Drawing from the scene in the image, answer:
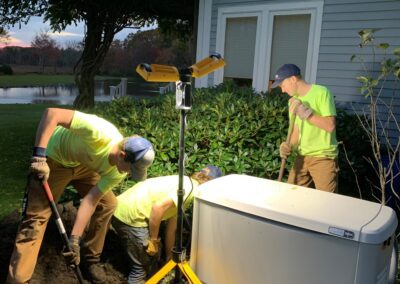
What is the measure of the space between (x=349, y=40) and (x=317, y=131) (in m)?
3.58

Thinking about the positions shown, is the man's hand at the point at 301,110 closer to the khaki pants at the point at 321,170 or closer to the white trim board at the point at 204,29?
the khaki pants at the point at 321,170

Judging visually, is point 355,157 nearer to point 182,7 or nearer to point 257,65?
point 257,65

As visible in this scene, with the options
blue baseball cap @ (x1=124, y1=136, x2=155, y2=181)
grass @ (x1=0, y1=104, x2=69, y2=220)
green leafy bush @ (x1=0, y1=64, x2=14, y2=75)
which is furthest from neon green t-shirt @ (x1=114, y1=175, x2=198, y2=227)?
green leafy bush @ (x1=0, y1=64, x2=14, y2=75)

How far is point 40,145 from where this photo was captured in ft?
7.98

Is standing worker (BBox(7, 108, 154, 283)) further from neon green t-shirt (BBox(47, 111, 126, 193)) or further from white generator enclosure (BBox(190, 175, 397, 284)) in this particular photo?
white generator enclosure (BBox(190, 175, 397, 284))

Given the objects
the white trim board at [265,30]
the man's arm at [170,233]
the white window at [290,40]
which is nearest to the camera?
the man's arm at [170,233]

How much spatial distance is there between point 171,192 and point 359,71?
4660mm

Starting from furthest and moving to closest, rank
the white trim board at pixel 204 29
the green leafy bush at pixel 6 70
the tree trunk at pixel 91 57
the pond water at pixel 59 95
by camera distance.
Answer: the green leafy bush at pixel 6 70, the pond water at pixel 59 95, the tree trunk at pixel 91 57, the white trim board at pixel 204 29

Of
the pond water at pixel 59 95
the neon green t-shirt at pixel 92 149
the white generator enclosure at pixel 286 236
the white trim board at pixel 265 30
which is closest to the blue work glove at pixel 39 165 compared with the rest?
the neon green t-shirt at pixel 92 149

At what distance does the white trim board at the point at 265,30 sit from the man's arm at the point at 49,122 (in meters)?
5.16

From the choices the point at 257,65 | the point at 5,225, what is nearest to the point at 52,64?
the point at 257,65

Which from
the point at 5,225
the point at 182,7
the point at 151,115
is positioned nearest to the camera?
the point at 5,225

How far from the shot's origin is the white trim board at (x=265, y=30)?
6.86 m

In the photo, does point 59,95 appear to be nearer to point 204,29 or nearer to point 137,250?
point 204,29
